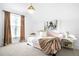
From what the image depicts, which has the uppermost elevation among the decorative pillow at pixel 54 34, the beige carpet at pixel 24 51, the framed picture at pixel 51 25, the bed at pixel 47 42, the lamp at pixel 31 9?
the lamp at pixel 31 9

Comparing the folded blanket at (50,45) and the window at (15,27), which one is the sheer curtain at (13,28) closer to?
the window at (15,27)

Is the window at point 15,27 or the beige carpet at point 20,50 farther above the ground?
the window at point 15,27

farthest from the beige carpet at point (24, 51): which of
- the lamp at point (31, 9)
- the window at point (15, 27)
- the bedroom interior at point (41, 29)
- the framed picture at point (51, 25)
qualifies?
the lamp at point (31, 9)

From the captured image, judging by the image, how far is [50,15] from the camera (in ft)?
6.37

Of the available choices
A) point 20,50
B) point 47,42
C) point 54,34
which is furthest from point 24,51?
point 54,34

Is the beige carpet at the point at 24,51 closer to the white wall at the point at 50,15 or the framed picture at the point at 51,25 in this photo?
the white wall at the point at 50,15

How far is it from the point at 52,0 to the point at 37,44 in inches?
28.1

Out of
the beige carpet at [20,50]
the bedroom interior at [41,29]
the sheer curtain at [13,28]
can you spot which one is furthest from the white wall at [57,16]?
the beige carpet at [20,50]

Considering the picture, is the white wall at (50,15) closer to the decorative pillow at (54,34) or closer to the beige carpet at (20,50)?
the decorative pillow at (54,34)

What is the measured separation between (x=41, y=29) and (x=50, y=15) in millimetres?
256

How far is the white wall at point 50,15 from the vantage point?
191cm

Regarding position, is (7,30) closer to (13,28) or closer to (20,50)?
(13,28)

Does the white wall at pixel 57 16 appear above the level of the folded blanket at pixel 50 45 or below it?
above

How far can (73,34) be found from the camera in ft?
6.30
